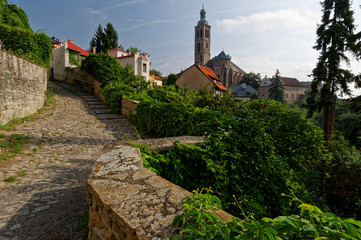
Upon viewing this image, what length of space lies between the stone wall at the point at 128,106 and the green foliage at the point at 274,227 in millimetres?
8908

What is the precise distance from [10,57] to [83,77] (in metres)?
10.5

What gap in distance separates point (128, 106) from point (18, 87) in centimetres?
492

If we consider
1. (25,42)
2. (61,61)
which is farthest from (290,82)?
(25,42)

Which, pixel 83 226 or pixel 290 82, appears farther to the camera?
pixel 290 82

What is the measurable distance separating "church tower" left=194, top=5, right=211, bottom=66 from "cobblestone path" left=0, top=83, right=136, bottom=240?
3061 inches

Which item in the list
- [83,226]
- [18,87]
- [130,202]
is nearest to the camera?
[130,202]

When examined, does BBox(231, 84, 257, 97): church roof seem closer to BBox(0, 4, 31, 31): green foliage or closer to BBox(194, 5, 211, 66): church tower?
BBox(194, 5, 211, 66): church tower

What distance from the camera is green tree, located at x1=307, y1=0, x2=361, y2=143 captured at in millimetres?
14820

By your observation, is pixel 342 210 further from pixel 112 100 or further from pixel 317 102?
pixel 112 100

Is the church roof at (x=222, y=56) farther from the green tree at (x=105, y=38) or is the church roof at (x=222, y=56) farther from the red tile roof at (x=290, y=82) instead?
the green tree at (x=105, y=38)

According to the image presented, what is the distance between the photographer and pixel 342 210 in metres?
7.43

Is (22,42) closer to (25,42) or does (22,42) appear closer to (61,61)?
(25,42)

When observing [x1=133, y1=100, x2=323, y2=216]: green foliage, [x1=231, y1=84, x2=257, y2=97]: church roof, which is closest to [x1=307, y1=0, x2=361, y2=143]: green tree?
[x1=133, y1=100, x2=323, y2=216]: green foliage

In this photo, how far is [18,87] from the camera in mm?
8578
